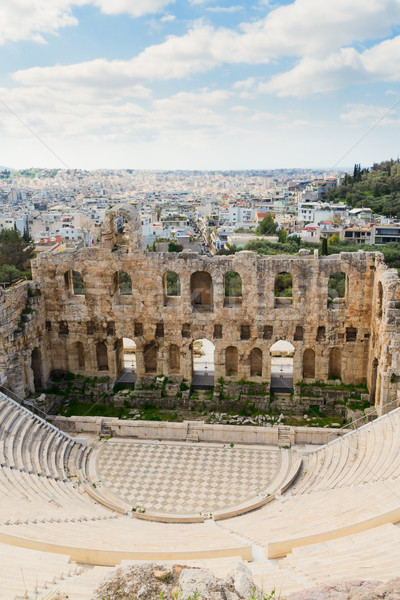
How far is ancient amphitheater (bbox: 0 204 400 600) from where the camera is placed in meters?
13.1

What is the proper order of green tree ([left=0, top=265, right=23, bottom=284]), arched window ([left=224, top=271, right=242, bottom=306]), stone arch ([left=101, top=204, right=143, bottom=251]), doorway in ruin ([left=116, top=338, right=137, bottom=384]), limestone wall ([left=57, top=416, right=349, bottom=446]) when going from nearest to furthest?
limestone wall ([left=57, top=416, right=349, bottom=446]) < stone arch ([left=101, top=204, right=143, bottom=251]) < arched window ([left=224, top=271, right=242, bottom=306]) < doorway in ruin ([left=116, top=338, right=137, bottom=384]) < green tree ([left=0, top=265, right=23, bottom=284])

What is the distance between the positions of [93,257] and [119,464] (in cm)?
1143

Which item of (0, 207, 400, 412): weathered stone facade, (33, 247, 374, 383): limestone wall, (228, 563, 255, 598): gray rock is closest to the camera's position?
(228, 563, 255, 598): gray rock

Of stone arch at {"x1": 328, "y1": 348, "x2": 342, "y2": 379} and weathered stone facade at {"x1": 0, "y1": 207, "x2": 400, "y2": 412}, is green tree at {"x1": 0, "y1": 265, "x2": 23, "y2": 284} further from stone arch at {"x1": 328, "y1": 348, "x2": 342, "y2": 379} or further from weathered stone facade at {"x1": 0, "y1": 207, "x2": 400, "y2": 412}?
stone arch at {"x1": 328, "y1": 348, "x2": 342, "y2": 379}

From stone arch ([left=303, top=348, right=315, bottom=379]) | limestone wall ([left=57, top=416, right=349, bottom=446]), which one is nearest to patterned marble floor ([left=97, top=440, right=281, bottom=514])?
limestone wall ([left=57, top=416, right=349, bottom=446])

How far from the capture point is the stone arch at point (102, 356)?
99.6 feet

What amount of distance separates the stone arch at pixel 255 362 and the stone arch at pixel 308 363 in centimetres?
262

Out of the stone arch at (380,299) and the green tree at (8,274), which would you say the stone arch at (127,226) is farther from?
the green tree at (8,274)

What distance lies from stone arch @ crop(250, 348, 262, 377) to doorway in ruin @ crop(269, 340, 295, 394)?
1046mm

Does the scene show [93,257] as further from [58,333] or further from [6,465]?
[6,465]

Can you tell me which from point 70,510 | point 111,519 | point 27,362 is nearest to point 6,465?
point 70,510

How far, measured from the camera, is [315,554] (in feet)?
42.1

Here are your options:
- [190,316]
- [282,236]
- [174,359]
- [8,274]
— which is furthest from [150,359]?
[282,236]

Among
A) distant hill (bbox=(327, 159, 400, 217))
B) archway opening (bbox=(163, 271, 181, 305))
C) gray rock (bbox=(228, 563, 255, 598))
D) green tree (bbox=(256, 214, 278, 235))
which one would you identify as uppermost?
distant hill (bbox=(327, 159, 400, 217))
